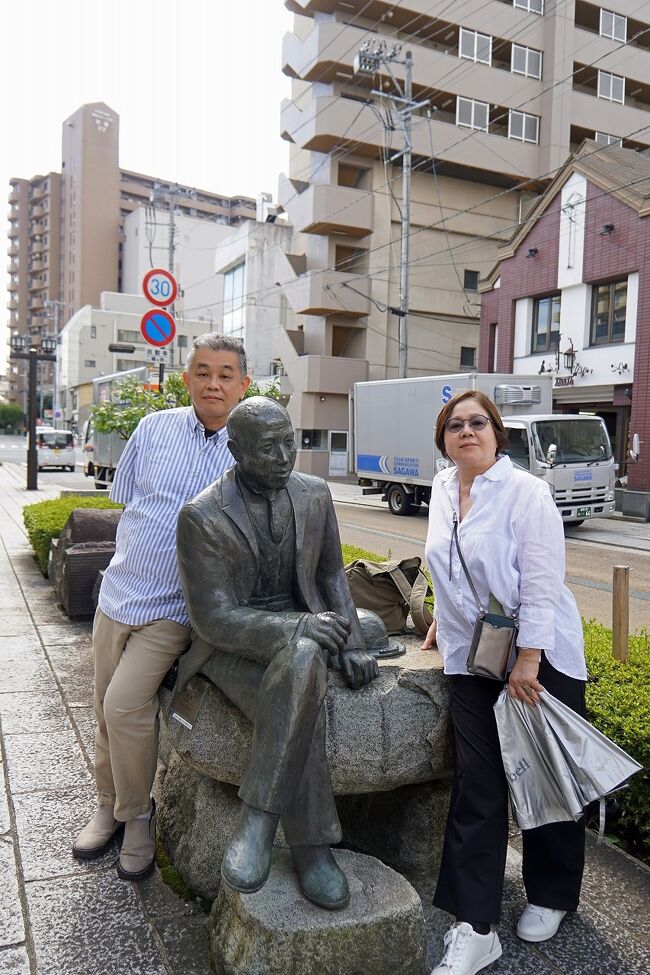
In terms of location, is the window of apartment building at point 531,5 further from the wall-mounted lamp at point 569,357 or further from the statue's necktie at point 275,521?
the statue's necktie at point 275,521

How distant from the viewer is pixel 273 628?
7.54ft

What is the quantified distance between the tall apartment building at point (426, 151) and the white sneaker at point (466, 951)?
29618mm

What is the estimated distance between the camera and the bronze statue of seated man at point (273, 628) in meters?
2.19

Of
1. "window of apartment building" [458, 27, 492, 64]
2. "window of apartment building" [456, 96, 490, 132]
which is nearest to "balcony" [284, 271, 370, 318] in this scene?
"window of apartment building" [456, 96, 490, 132]

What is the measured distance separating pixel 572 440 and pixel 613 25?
28581mm

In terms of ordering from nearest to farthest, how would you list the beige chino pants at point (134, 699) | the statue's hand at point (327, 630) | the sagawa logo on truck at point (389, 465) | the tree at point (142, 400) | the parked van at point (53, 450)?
the statue's hand at point (327, 630), the beige chino pants at point (134, 699), the tree at point (142, 400), the sagawa logo on truck at point (389, 465), the parked van at point (53, 450)

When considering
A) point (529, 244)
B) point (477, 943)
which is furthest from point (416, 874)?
point (529, 244)

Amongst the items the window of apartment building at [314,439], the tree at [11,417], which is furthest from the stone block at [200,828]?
the tree at [11,417]

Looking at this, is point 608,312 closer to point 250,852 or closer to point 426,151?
point 426,151

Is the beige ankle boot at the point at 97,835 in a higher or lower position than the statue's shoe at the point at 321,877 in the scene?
lower

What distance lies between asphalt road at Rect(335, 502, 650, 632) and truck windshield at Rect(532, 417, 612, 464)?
5.16 ft

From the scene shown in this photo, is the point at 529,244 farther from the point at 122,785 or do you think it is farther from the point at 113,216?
the point at 113,216

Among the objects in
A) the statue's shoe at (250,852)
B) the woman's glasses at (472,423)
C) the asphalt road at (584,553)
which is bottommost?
the asphalt road at (584,553)

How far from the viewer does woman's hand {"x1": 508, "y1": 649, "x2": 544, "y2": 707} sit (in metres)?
2.46
